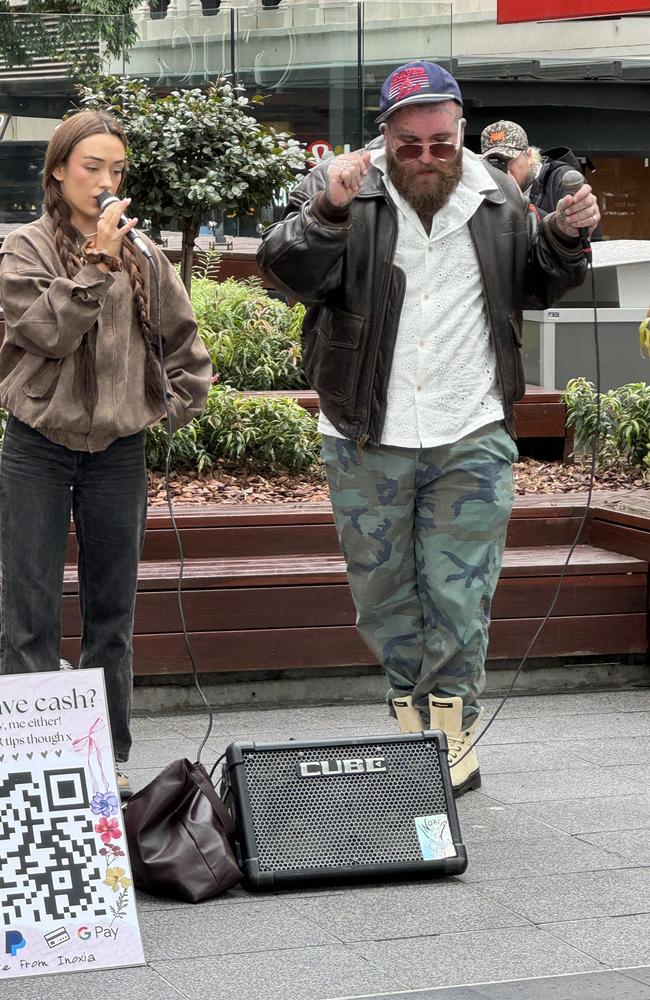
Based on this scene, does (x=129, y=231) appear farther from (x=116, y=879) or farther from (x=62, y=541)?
(x=116, y=879)

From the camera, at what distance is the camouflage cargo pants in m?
4.52

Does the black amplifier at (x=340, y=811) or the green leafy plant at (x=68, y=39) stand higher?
the green leafy plant at (x=68, y=39)

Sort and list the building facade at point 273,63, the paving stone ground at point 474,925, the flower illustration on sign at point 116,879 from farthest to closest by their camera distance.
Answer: the building facade at point 273,63, the flower illustration on sign at point 116,879, the paving stone ground at point 474,925

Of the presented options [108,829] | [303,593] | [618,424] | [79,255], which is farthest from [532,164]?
[108,829]

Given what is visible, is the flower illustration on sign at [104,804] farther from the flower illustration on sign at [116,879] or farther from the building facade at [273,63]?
the building facade at [273,63]

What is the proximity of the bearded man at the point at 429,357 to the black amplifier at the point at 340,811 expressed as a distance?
20.9 inches

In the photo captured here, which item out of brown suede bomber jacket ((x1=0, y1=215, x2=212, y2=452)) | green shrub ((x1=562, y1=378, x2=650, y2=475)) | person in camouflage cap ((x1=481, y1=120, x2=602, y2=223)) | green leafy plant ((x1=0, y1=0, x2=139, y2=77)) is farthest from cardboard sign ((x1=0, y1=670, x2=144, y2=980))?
green leafy plant ((x1=0, y1=0, x2=139, y2=77))

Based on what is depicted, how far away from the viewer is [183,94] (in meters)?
9.59

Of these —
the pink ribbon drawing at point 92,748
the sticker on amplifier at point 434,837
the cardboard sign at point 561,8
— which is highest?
the cardboard sign at point 561,8

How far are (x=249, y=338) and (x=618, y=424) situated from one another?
234 centimetres

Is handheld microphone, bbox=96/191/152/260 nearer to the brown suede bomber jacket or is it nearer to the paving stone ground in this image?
the brown suede bomber jacket

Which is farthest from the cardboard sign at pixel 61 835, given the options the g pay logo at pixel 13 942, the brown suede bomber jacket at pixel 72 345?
the brown suede bomber jacket at pixel 72 345

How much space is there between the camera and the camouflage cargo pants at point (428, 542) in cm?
452

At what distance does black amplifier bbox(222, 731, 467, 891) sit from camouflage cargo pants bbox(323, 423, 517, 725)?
517mm
